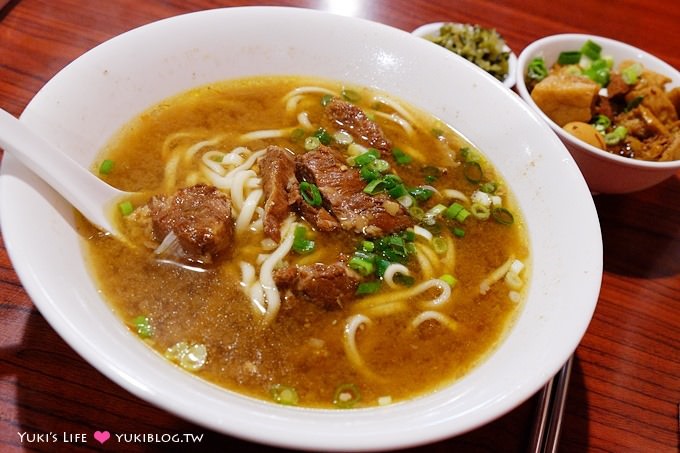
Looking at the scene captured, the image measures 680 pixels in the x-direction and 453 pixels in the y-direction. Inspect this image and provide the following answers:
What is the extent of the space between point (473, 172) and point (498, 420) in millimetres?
1148

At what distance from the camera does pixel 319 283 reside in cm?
199

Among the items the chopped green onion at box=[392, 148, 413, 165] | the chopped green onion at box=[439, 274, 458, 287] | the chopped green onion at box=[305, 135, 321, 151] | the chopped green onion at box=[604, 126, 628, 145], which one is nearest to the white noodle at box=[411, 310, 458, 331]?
the chopped green onion at box=[439, 274, 458, 287]

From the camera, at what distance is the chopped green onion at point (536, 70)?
3092 mm

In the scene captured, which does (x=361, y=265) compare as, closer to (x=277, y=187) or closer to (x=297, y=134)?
(x=277, y=187)

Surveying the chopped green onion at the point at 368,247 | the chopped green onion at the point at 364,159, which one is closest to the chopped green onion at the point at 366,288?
the chopped green onion at the point at 368,247

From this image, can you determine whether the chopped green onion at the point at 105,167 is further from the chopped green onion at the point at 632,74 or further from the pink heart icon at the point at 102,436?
the chopped green onion at the point at 632,74

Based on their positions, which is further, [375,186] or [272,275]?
[375,186]

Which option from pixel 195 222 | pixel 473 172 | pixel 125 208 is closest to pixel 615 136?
pixel 473 172

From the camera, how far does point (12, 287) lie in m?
2.03

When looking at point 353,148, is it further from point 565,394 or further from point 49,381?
point 49,381

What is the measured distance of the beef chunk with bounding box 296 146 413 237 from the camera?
2268 millimetres

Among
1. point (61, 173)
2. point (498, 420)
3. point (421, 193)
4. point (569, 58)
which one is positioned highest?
point (61, 173)

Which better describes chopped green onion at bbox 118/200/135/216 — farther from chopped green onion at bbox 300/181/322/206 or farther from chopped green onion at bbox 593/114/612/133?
chopped green onion at bbox 593/114/612/133

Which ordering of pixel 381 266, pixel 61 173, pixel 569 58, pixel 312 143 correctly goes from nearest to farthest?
1. pixel 61 173
2. pixel 381 266
3. pixel 312 143
4. pixel 569 58
